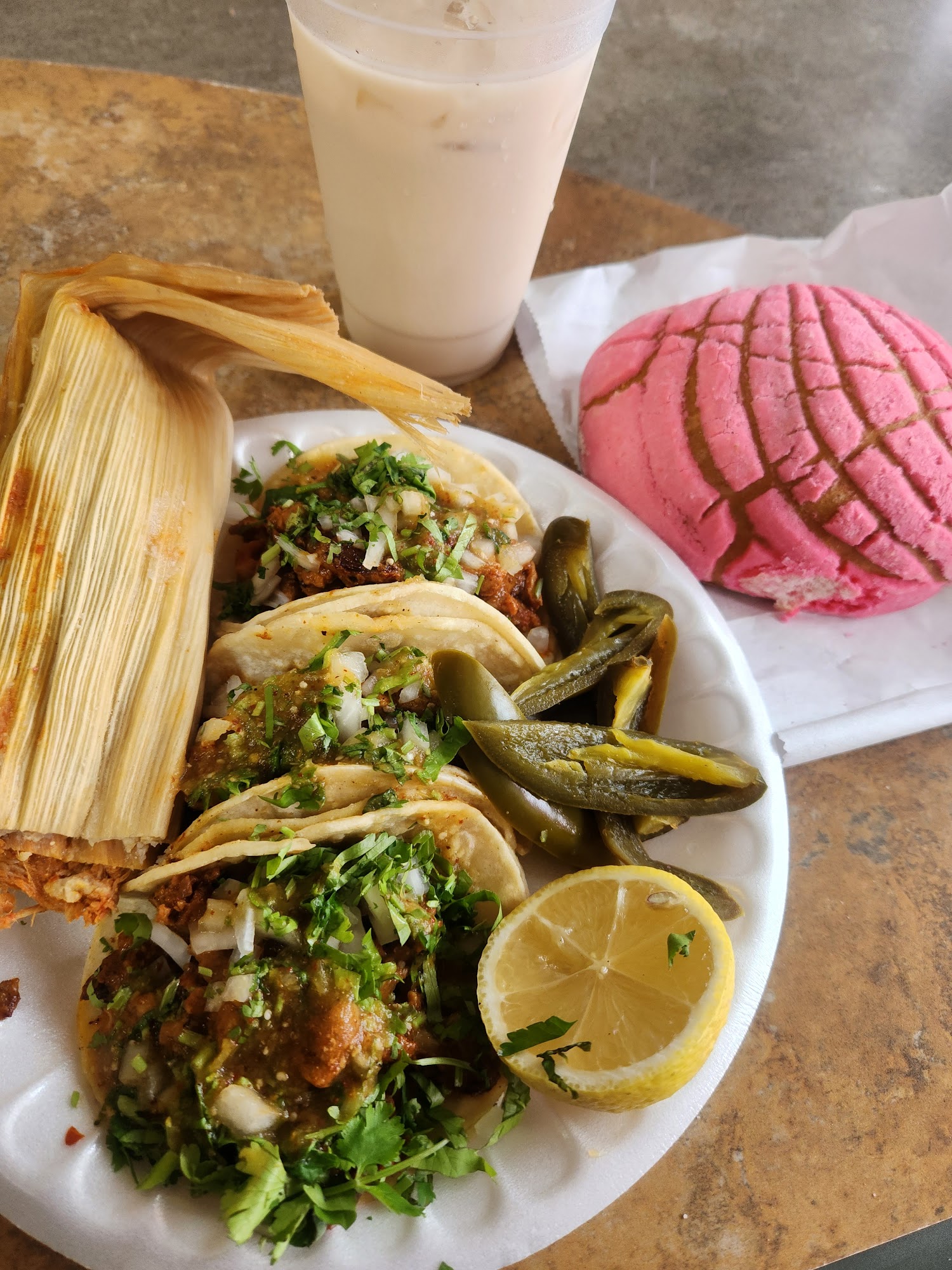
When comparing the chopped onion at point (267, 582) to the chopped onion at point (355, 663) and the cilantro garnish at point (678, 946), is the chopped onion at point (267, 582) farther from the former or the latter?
the cilantro garnish at point (678, 946)

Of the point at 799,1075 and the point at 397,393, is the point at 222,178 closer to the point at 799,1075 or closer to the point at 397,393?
the point at 397,393

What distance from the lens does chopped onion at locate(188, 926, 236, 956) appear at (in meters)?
1.40

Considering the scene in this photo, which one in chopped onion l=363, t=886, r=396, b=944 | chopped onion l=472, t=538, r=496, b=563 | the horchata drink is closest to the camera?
chopped onion l=363, t=886, r=396, b=944

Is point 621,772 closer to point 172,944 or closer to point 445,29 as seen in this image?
point 172,944

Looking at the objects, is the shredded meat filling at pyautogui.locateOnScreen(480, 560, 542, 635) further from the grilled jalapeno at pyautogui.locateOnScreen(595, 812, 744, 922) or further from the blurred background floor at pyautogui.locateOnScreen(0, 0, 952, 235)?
the blurred background floor at pyautogui.locateOnScreen(0, 0, 952, 235)

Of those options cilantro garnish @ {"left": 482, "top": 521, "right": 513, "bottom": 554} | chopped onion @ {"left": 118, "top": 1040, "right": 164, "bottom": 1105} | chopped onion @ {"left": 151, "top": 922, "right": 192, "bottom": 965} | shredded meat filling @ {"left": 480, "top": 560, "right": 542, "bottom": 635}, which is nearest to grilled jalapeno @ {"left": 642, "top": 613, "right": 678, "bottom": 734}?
shredded meat filling @ {"left": 480, "top": 560, "right": 542, "bottom": 635}

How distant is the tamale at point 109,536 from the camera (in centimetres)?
154

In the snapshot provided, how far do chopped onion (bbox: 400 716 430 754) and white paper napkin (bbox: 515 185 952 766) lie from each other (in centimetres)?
91

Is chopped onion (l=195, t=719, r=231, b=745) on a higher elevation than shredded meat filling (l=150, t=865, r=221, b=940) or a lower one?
higher

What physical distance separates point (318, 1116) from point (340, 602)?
833 millimetres

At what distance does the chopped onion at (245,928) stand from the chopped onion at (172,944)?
109 mm

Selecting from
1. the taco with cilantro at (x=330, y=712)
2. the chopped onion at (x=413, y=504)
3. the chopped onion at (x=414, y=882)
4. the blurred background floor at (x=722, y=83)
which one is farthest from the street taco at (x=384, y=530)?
the blurred background floor at (x=722, y=83)

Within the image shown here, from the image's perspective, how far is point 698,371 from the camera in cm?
209

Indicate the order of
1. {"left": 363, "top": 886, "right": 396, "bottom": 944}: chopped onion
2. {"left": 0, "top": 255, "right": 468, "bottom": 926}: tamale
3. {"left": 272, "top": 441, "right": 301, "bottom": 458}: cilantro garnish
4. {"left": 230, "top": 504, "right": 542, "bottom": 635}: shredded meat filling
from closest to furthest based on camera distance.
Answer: {"left": 363, "top": 886, "right": 396, "bottom": 944}: chopped onion, {"left": 0, "top": 255, "right": 468, "bottom": 926}: tamale, {"left": 230, "top": 504, "right": 542, "bottom": 635}: shredded meat filling, {"left": 272, "top": 441, "right": 301, "bottom": 458}: cilantro garnish
